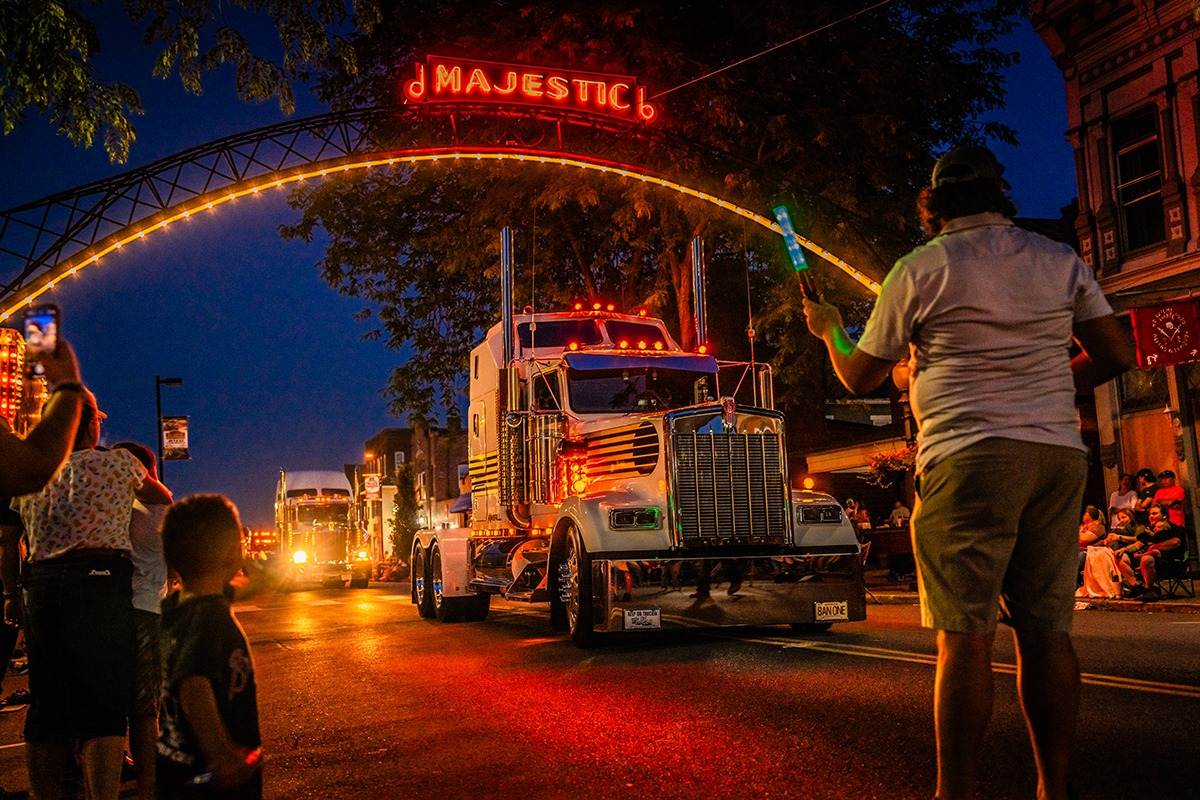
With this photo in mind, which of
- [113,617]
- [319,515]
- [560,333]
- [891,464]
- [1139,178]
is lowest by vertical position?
[113,617]

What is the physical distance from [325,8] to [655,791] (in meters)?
10.3

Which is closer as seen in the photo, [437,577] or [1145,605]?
[1145,605]

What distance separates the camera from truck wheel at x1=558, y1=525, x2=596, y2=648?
35.0ft

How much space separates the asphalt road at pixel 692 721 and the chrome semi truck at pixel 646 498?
0.47m

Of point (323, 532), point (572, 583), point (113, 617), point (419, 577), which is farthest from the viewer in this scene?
point (323, 532)

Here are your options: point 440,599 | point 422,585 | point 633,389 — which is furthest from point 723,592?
point 422,585

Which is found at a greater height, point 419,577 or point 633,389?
point 633,389

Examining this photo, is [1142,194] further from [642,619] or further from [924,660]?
[924,660]

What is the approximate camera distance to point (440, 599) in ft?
52.6

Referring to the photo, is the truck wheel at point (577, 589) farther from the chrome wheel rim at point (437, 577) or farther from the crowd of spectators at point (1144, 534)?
the crowd of spectators at point (1144, 534)

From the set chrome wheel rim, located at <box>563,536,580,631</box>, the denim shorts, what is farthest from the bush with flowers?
the denim shorts

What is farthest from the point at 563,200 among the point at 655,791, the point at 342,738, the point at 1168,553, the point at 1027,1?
the point at 655,791

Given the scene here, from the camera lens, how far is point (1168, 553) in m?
14.9

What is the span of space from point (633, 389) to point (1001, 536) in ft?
32.1
